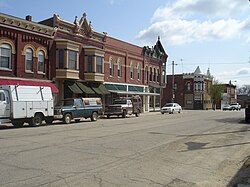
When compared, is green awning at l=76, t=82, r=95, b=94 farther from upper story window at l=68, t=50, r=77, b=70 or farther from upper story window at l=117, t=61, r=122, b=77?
upper story window at l=117, t=61, r=122, b=77

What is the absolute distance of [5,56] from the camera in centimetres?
2720

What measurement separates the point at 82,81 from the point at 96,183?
94.5ft

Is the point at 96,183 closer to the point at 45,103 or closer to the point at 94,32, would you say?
the point at 45,103

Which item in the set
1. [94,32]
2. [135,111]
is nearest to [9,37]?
[94,32]

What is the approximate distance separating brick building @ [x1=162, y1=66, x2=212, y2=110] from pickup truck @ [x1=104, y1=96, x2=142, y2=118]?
48.6 m

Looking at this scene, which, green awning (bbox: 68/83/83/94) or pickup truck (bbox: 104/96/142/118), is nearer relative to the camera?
green awning (bbox: 68/83/83/94)

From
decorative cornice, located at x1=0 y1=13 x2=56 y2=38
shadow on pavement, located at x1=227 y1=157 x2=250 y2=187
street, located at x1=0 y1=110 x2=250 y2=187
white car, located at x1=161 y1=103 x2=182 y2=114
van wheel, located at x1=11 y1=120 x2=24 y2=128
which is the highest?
decorative cornice, located at x1=0 y1=13 x2=56 y2=38

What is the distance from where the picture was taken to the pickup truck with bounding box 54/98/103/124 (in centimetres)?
2525

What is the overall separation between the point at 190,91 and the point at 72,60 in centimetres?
5713

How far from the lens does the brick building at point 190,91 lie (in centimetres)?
8494

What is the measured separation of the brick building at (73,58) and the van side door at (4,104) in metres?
6.85

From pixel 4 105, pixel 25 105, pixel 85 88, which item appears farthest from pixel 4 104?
pixel 85 88

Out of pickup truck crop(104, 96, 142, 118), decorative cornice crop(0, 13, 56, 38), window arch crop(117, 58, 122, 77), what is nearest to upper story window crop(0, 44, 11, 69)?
decorative cornice crop(0, 13, 56, 38)

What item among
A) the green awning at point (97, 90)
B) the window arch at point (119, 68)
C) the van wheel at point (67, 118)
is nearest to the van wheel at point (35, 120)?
the van wheel at point (67, 118)
